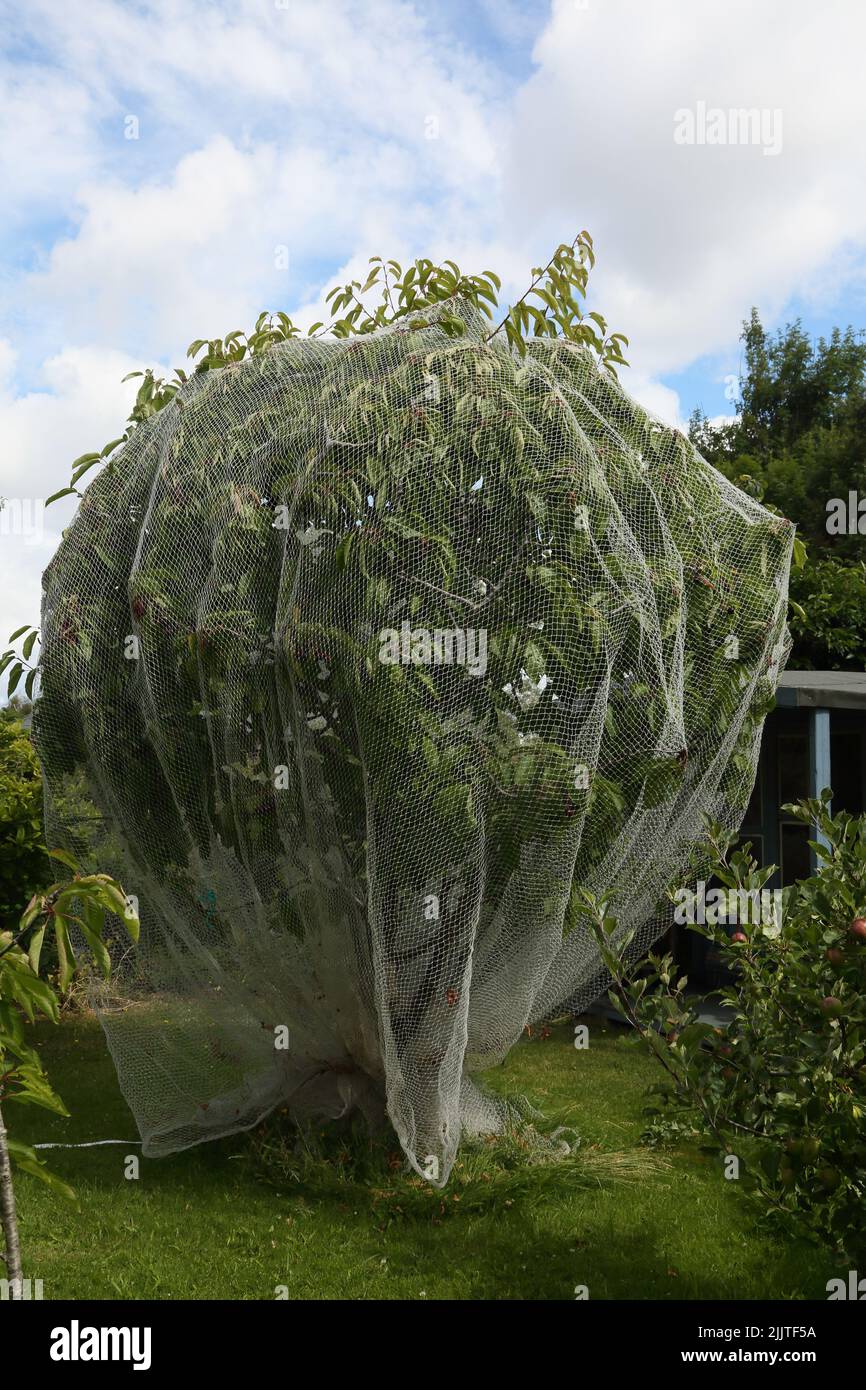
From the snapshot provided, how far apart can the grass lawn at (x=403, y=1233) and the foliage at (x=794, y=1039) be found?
17.3 inches

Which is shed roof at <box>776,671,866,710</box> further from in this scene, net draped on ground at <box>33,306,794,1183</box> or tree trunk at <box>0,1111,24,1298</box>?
tree trunk at <box>0,1111,24,1298</box>

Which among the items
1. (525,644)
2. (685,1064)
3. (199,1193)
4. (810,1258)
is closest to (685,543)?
(525,644)

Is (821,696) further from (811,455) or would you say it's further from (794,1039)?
(811,455)

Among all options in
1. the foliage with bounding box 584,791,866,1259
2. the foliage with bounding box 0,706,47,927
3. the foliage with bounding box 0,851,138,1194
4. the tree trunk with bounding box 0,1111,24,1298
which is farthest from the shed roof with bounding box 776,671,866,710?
the tree trunk with bounding box 0,1111,24,1298

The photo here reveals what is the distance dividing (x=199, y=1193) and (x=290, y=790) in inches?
81.8

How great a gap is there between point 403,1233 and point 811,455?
17.1 metres

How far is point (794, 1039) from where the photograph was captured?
12.1 ft

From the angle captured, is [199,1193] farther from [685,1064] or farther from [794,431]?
[794,431]

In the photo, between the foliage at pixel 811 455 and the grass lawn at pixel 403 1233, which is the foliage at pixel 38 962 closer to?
the grass lawn at pixel 403 1233

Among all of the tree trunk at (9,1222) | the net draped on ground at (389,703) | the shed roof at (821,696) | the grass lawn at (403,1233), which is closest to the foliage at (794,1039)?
the grass lawn at (403,1233)

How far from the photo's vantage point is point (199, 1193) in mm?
5375

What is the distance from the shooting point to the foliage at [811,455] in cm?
1341

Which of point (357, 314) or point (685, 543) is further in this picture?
point (357, 314)

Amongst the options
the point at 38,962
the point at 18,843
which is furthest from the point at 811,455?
the point at 38,962
